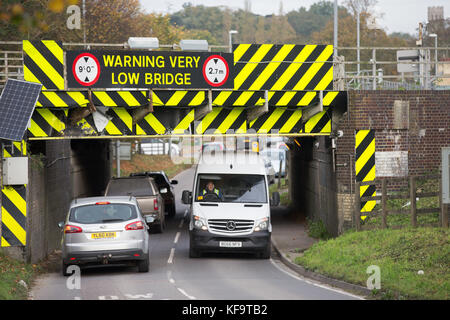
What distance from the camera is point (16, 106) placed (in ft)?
57.1

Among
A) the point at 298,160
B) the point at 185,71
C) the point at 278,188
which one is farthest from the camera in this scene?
the point at 278,188

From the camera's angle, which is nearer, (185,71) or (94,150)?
(185,71)

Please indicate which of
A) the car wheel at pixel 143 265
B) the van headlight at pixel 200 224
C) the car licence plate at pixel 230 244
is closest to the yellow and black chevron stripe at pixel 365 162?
the car licence plate at pixel 230 244

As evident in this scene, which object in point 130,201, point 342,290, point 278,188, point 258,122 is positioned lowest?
point 278,188

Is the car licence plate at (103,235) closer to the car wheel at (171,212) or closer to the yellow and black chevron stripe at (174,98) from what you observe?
the yellow and black chevron stripe at (174,98)

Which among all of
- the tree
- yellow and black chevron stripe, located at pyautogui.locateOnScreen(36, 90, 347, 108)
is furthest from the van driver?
the tree

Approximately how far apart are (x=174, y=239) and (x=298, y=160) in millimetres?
8276

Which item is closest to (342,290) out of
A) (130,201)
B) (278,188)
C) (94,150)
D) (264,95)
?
(130,201)

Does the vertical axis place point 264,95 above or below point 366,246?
above

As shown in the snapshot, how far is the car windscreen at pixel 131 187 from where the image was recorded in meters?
25.0

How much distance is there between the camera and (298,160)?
99.3 ft

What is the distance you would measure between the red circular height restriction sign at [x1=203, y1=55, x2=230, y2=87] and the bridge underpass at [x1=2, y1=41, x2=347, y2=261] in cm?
29

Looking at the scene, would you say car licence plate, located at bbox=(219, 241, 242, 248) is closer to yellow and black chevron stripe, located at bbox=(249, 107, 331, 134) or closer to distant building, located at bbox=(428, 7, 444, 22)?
yellow and black chevron stripe, located at bbox=(249, 107, 331, 134)

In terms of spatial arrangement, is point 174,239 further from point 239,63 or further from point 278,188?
point 278,188
